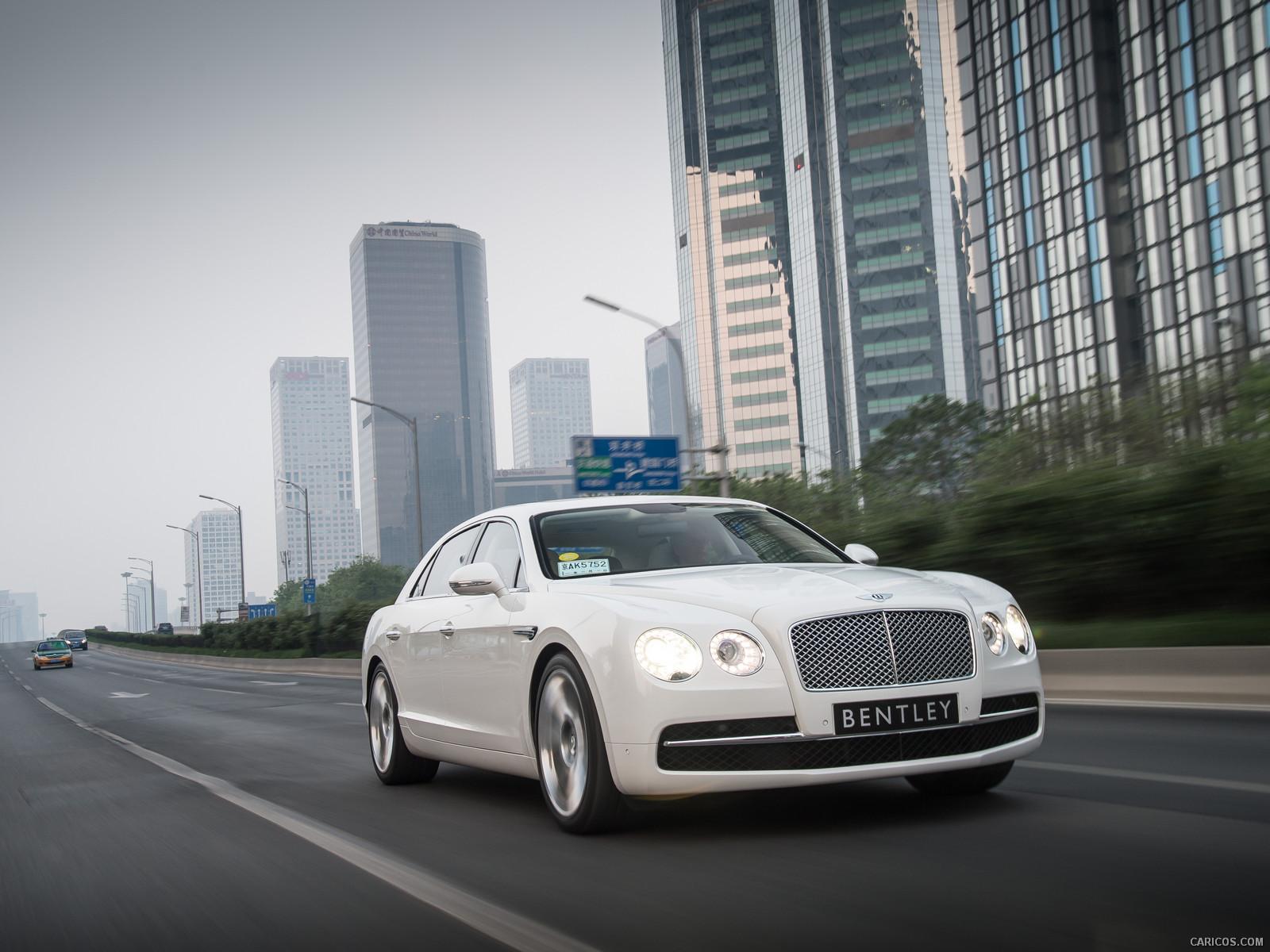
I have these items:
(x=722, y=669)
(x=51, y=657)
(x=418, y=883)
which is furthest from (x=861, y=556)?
(x=51, y=657)

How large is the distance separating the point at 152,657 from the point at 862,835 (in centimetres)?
7455

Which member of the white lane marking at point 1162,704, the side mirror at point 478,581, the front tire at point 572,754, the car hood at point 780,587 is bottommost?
the white lane marking at point 1162,704

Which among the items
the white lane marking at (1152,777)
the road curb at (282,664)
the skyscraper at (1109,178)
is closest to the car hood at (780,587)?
the white lane marking at (1152,777)

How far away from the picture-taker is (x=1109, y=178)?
244ft

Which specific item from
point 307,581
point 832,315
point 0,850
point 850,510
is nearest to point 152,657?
point 307,581

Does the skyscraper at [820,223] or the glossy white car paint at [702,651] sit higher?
the skyscraper at [820,223]

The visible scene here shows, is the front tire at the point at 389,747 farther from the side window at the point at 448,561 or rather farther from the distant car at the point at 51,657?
the distant car at the point at 51,657

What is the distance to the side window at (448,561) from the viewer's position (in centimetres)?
757

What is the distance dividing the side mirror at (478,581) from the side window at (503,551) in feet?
0.48

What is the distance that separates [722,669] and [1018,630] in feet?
4.69

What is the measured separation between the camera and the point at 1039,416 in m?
19.5

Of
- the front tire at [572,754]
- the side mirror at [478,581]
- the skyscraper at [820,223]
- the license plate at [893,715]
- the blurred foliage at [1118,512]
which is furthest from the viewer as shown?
the skyscraper at [820,223]

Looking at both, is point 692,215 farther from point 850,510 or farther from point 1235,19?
point 850,510

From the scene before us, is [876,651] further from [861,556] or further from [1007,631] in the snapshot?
[861,556]
